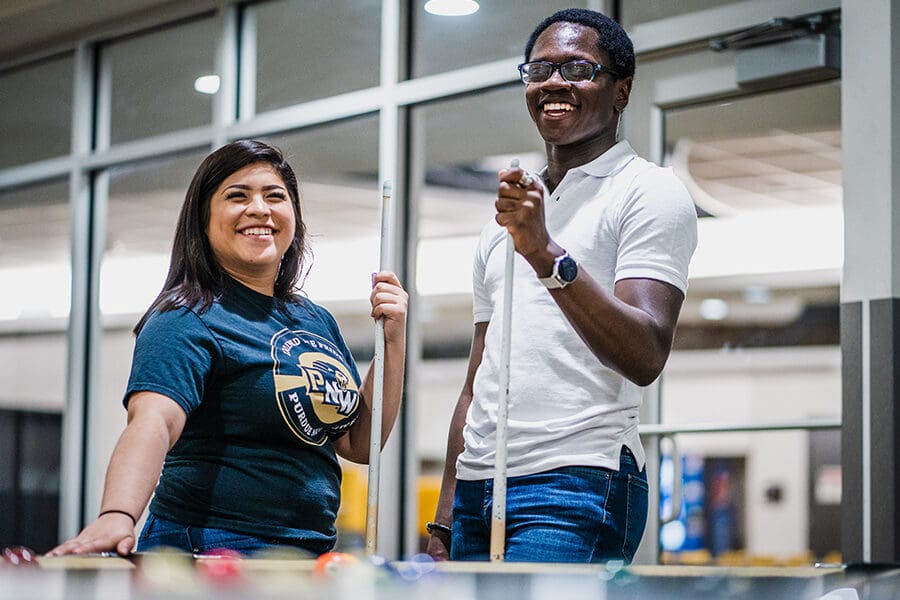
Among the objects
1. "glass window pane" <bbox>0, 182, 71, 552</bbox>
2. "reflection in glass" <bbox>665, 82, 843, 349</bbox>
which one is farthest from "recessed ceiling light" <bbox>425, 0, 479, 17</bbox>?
"glass window pane" <bbox>0, 182, 71, 552</bbox>

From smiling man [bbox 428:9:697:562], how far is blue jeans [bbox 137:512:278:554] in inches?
12.2

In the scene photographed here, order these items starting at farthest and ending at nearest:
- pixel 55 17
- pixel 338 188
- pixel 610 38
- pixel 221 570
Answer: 1. pixel 338 188
2. pixel 55 17
3. pixel 610 38
4. pixel 221 570

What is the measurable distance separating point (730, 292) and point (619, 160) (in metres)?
14.2

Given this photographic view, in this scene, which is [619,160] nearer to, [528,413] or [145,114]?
[528,413]

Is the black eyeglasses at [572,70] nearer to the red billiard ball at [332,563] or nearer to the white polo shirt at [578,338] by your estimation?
the white polo shirt at [578,338]

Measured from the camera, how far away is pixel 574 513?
1.77 metres

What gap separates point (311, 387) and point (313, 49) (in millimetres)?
2716

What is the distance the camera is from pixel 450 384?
20.1m

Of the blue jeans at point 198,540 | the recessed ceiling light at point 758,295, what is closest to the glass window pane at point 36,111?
the blue jeans at point 198,540

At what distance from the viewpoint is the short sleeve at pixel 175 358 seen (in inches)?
76.7

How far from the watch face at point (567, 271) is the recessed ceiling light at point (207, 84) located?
333 cm

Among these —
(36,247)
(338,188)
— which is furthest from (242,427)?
(36,247)

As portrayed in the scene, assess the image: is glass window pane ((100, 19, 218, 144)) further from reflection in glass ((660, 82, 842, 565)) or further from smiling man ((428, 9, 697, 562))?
reflection in glass ((660, 82, 842, 565))

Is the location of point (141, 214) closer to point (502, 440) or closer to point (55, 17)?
point (55, 17)
